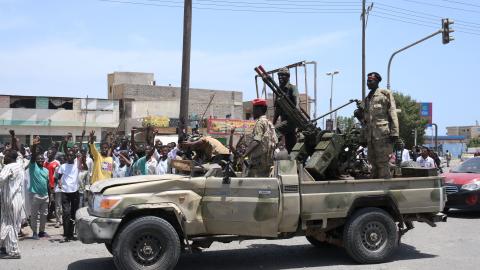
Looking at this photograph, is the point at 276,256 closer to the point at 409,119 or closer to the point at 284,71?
the point at 284,71

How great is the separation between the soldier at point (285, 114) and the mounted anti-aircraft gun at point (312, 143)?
0.14 meters

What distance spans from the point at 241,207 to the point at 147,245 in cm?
129

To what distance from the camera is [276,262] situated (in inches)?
305

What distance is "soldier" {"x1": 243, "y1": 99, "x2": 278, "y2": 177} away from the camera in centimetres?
747

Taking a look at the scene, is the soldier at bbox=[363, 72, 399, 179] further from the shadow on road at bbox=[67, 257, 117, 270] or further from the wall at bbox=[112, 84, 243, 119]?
the wall at bbox=[112, 84, 243, 119]

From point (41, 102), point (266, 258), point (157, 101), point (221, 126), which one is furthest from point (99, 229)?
point (157, 101)

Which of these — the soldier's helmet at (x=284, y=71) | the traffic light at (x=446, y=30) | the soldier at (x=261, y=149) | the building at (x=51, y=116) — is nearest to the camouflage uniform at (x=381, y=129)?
the soldier's helmet at (x=284, y=71)

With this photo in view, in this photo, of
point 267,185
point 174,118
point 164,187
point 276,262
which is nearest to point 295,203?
point 267,185

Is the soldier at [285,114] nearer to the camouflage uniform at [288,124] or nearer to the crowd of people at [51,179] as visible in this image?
the camouflage uniform at [288,124]

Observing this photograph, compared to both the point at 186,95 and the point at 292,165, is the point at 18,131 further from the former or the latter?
the point at 292,165

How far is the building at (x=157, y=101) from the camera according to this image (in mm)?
48406

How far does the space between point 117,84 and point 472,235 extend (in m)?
47.2

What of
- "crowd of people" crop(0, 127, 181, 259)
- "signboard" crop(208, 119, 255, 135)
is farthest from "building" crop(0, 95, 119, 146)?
"crowd of people" crop(0, 127, 181, 259)

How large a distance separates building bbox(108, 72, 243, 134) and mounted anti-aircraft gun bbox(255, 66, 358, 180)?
34.9 m
